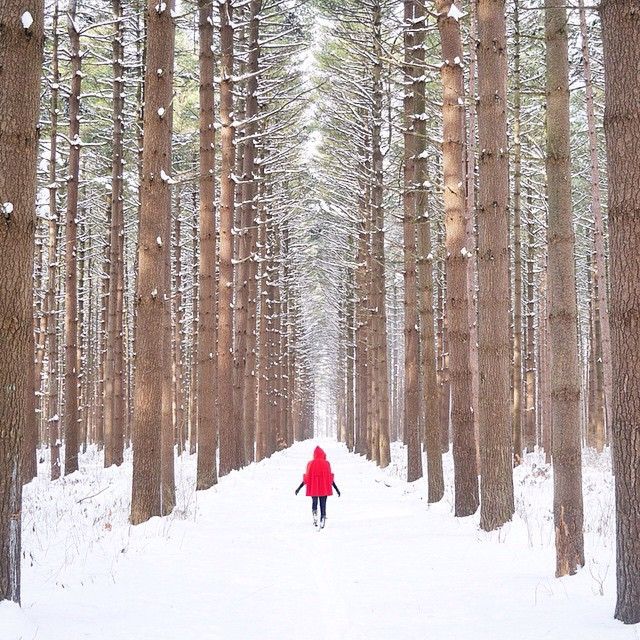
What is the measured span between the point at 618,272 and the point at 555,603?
2417 millimetres

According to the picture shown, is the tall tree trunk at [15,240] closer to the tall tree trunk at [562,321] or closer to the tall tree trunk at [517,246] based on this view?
the tall tree trunk at [562,321]

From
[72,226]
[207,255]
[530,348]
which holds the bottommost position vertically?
[530,348]

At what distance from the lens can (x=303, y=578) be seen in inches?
258

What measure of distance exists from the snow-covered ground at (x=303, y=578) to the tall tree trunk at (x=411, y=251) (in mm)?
4120

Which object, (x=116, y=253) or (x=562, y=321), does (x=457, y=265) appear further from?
(x=116, y=253)

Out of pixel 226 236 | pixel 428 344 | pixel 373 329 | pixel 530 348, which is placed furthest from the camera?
pixel 530 348

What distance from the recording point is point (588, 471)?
60.7 feet

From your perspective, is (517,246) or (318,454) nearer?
(318,454)

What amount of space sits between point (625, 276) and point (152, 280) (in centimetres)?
603

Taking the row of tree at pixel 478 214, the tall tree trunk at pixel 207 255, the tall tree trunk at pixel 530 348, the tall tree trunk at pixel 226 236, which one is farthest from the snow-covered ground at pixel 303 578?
the tall tree trunk at pixel 530 348

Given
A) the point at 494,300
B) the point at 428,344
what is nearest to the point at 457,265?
the point at 494,300

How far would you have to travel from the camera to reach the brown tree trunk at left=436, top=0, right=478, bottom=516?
10.0 m

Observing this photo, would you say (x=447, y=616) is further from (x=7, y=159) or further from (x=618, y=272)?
(x=7, y=159)

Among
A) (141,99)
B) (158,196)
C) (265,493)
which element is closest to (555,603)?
(158,196)
